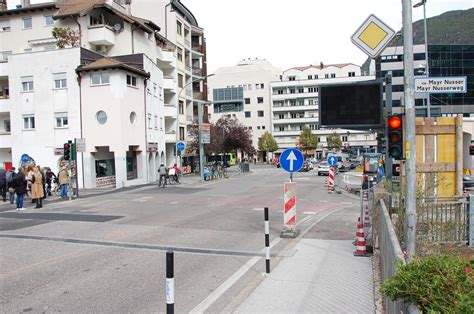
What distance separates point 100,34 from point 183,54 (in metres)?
16.6

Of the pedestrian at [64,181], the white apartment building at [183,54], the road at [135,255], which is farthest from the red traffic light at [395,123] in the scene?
the white apartment building at [183,54]

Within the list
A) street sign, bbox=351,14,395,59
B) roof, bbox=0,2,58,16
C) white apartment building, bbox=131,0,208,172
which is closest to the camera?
street sign, bbox=351,14,395,59

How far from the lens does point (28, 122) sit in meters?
34.7

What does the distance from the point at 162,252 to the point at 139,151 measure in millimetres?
27142

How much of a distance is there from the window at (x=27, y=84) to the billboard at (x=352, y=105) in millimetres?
28701

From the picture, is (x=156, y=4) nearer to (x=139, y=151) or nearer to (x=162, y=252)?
(x=139, y=151)

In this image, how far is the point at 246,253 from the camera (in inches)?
371

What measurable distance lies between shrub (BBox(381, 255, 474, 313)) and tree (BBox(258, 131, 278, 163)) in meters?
93.8

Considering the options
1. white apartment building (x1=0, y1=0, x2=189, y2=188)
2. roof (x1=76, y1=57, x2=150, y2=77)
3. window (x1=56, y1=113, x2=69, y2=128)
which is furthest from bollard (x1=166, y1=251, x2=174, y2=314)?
window (x1=56, y1=113, x2=69, y2=128)

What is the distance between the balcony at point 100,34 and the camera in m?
40.1

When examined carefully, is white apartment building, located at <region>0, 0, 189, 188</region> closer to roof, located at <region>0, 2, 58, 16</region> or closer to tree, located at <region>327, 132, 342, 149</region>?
roof, located at <region>0, 2, 58, 16</region>

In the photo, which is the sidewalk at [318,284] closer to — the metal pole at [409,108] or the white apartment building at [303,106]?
the metal pole at [409,108]

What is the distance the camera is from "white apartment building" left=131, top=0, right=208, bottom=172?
173 ft

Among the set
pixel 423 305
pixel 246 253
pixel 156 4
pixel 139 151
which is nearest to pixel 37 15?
pixel 156 4
